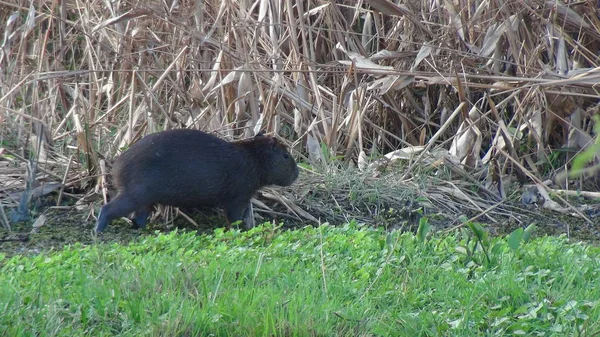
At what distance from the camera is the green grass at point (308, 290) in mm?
3209

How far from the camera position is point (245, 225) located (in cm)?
580

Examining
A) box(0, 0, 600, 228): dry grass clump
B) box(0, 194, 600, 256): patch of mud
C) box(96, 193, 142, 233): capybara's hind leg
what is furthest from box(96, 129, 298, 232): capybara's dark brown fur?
box(0, 0, 600, 228): dry grass clump

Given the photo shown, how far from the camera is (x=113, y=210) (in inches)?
208

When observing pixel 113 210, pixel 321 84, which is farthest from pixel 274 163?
pixel 321 84

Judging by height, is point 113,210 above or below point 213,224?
above

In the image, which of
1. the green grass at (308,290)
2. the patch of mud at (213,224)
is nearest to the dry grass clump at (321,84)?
the patch of mud at (213,224)

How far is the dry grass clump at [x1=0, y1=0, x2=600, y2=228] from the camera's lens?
6195 millimetres

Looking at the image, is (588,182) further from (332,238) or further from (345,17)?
(332,238)

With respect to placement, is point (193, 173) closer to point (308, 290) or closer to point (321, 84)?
point (321, 84)

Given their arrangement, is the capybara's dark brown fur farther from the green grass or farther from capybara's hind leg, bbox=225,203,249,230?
the green grass

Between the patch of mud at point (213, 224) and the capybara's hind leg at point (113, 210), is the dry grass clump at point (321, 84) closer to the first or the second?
the patch of mud at point (213, 224)

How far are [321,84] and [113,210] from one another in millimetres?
2490

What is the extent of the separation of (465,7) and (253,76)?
67.1 inches

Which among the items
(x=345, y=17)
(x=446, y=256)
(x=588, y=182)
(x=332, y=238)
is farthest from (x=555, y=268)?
(x=345, y=17)
